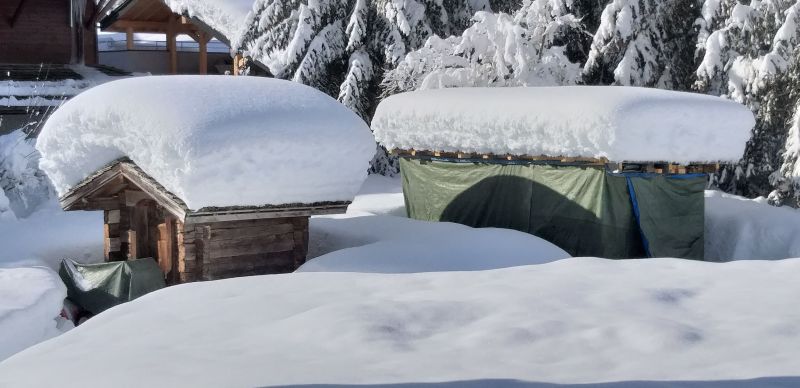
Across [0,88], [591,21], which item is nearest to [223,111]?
[591,21]

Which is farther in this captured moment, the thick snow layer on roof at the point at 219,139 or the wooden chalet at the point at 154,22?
the wooden chalet at the point at 154,22

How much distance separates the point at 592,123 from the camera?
1145 centimetres

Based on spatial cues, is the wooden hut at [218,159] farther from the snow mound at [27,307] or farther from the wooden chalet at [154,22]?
the wooden chalet at [154,22]

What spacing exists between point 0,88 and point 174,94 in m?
14.6

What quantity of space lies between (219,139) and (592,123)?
16.7 ft

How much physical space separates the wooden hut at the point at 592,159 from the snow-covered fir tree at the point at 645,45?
17.2 ft

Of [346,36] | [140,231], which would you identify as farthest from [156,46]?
[140,231]

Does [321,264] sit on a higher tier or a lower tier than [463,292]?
lower

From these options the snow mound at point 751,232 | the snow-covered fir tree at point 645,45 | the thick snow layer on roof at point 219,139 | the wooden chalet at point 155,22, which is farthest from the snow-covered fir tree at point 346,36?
the thick snow layer on roof at point 219,139

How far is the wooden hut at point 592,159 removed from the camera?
1157 centimetres

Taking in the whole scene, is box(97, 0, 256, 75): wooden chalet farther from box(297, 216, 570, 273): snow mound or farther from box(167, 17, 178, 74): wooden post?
box(297, 216, 570, 273): snow mound

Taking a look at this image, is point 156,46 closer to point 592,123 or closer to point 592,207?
point 592,207

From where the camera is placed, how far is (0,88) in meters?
22.3

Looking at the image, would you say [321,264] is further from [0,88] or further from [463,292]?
[0,88]
